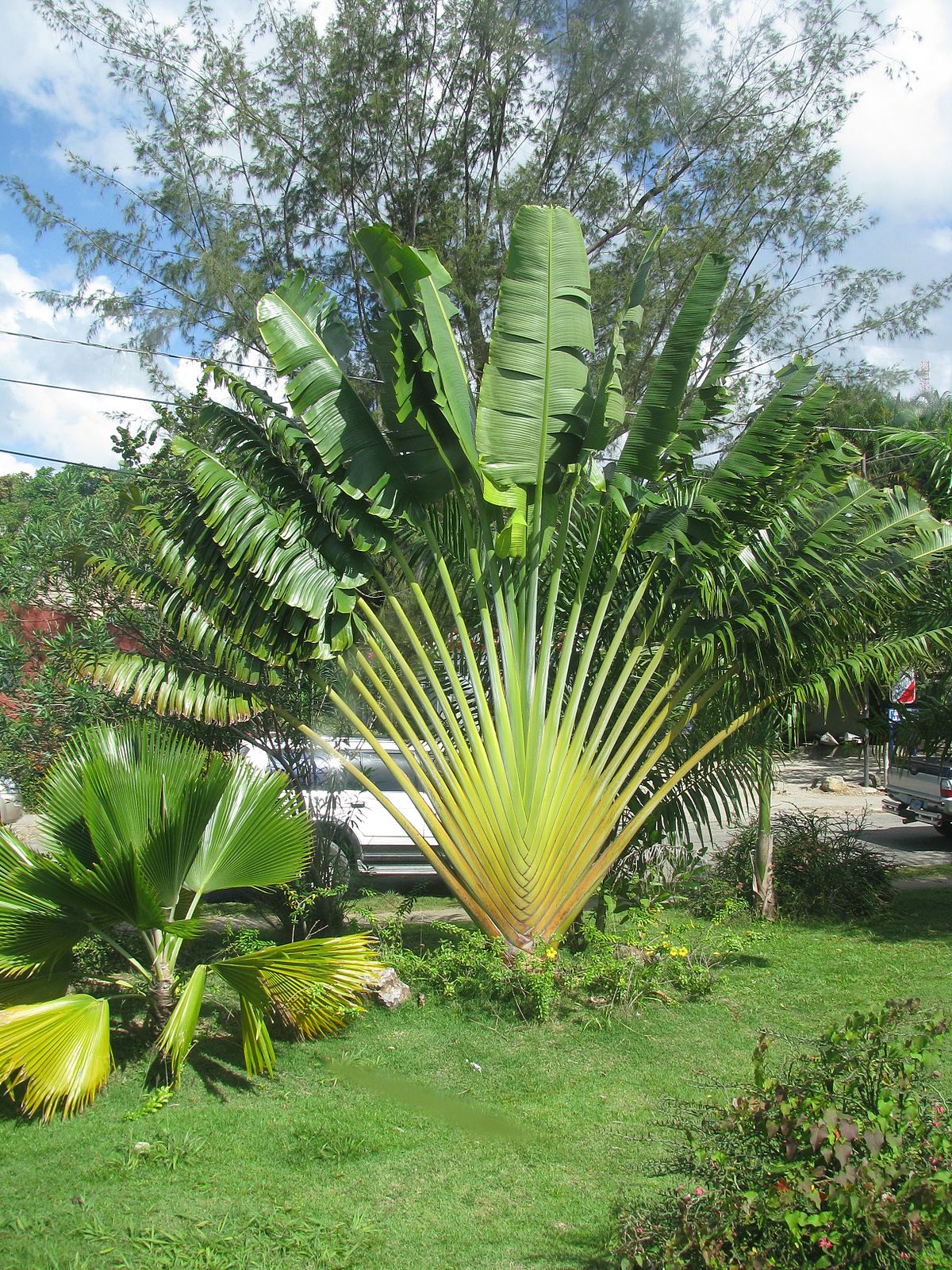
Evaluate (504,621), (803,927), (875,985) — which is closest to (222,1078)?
(504,621)

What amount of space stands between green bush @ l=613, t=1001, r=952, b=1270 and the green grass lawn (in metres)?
1.04

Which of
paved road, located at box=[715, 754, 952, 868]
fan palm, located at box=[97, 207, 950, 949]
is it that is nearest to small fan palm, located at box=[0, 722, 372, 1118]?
fan palm, located at box=[97, 207, 950, 949]

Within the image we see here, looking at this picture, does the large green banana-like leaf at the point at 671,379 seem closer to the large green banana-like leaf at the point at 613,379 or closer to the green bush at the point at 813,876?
the large green banana-like leaf at the point at 613,379

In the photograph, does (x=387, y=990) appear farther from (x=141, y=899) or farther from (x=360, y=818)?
(x=360, y=818)

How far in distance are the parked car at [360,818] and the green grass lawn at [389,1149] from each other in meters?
2.85

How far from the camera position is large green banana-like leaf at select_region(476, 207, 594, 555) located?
773cm

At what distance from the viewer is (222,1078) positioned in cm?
625

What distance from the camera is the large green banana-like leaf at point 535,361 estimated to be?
7.73 metres

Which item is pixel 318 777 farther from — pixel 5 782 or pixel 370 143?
pixel 370 143

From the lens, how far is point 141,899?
18.8ft

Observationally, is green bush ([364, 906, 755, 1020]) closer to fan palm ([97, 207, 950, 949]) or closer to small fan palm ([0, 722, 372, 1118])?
fan palm ([97, 207, 950, 949])

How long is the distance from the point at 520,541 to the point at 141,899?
12.3 ft

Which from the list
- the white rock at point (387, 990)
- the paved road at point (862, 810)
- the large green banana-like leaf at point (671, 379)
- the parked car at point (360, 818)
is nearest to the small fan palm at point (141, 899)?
the white rock at point (387, 990)

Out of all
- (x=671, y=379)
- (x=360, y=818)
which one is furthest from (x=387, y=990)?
(x=671, y=379)
